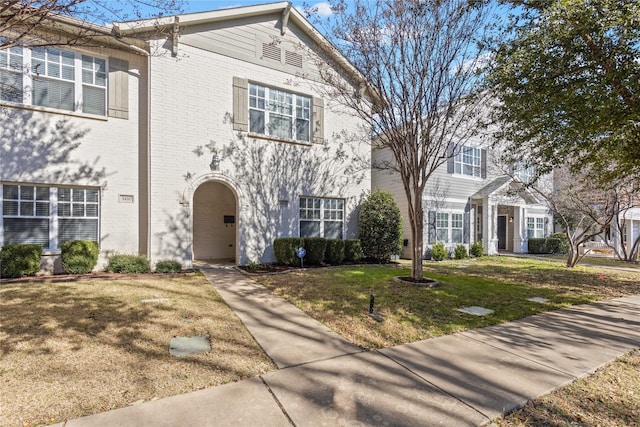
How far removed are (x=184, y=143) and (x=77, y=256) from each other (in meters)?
4.31

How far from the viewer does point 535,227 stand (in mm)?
20797

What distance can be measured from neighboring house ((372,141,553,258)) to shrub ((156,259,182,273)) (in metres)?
10.1

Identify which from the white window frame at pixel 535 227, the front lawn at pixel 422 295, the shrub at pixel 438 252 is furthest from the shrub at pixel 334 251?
the white window frame at pixel 535 227

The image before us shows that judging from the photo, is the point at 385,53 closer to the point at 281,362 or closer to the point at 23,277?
the point at 281,362

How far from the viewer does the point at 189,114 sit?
33.7ft

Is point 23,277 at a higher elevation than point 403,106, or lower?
lower

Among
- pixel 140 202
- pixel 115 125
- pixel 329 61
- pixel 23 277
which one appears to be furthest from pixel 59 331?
pixel 329 61

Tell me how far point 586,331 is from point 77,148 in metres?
12.3

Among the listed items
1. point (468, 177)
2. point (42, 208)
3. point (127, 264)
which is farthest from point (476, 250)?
point (42, 208)

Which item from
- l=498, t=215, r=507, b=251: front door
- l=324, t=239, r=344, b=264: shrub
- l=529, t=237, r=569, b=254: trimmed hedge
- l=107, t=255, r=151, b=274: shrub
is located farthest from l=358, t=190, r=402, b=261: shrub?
l=529, t=237, r=569, b=254: trimmed hedge

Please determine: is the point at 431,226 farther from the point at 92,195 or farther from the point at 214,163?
the point at 92,195

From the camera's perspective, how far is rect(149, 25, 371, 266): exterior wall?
9.88 metres

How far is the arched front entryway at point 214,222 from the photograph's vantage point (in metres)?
12.6

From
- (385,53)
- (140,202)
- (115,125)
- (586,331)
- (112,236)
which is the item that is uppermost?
(385,53)
